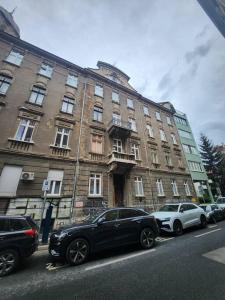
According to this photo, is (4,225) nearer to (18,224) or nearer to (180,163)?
(18,224)

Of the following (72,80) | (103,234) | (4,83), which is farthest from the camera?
(72,80)

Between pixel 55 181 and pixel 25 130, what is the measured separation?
4.78 m

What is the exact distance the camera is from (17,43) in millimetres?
15555

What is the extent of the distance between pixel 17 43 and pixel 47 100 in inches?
288

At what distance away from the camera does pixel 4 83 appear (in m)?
13.1

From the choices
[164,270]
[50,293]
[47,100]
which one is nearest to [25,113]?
[47,100]

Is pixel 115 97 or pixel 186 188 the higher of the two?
pixel 115 97

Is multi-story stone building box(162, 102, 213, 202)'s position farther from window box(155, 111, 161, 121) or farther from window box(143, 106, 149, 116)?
window box(143, 106, 149, 116)

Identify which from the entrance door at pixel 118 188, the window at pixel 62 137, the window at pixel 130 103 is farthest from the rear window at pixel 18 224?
the window at pixel 130 103

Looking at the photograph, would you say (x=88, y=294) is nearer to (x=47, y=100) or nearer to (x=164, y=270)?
(x=164, y=270)

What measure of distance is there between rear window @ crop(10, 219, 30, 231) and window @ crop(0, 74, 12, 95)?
38.5ft

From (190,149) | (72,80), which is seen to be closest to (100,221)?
(72,80)

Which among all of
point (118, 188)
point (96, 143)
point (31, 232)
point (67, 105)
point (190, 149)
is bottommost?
point (31, 232)

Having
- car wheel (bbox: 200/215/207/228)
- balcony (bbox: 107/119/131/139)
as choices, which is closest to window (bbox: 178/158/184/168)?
balcony (bbox: 107/119/131/139)
